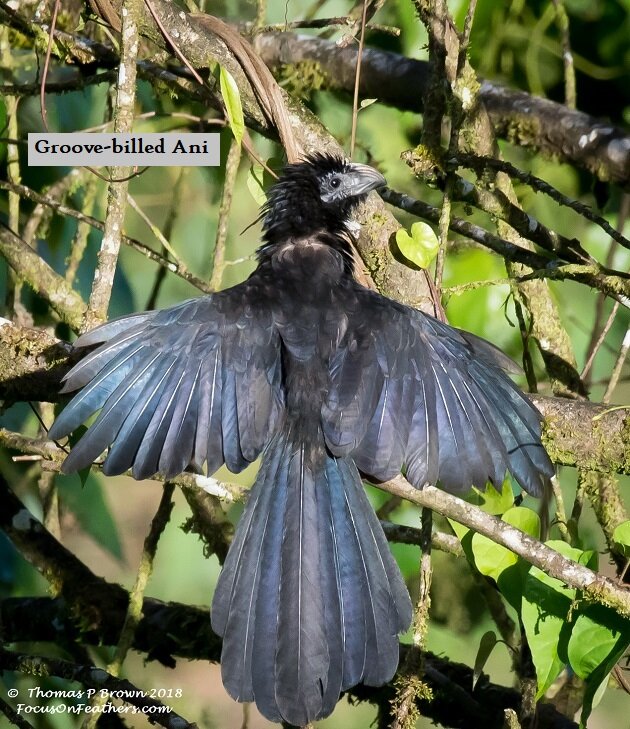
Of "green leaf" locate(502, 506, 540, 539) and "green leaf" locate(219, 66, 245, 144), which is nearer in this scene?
"green leaf" locate(502, 506, 540, 539)

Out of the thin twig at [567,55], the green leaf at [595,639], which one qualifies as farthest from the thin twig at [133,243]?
the thin twig at [567,55]

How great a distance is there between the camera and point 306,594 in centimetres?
229

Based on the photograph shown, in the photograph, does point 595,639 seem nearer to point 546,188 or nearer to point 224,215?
point 546,188

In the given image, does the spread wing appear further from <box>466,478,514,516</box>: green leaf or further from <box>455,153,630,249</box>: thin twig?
<box>455,153,630,249</box>: thin twig

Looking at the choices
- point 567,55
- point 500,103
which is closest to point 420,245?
point 500,103

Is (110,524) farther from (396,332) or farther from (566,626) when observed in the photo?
(566,626)

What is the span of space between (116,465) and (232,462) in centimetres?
28

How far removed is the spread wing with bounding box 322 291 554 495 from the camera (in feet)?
8.05

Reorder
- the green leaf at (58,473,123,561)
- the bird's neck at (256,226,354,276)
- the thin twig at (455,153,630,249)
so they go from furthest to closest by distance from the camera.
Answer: the green leaf at (58,473,123,561)
the bird's neck at (256,226,354,276)
the thin twig at (455,153,630,249)

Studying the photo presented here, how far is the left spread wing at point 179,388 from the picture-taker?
2.37 meters

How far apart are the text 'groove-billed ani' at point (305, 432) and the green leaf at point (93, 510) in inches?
58.5

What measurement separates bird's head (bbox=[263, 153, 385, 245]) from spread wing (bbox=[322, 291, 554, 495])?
0.44m

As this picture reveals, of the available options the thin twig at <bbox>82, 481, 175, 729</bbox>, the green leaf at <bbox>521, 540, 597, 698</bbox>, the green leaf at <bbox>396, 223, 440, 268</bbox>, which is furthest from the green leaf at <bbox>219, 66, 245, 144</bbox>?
the green leaf at <bbox>521, 540, 597, 698</bbox>

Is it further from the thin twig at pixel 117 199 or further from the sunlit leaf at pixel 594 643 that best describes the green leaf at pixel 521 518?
the thin twig at pixel 117 199
